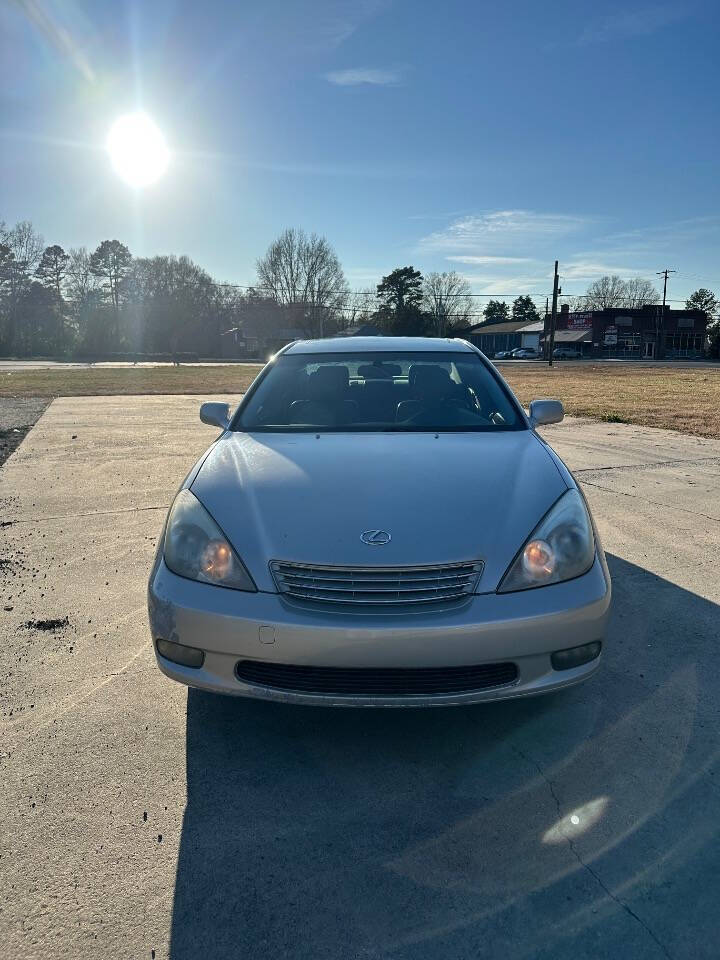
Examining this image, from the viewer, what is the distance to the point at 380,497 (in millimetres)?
2605

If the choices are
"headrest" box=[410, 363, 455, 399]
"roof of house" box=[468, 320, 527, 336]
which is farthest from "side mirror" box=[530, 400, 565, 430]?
"roof of house" box=[468, 320, 527, 336]

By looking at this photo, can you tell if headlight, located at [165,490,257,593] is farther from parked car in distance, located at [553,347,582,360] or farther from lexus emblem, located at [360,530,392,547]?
parked car in distance, located at [553,347,582,360]

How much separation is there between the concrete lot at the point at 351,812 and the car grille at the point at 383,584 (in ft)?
2.11

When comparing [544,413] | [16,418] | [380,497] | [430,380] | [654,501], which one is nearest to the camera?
[380,497]

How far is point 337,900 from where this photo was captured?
1815mm

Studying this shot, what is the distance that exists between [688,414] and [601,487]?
733cm

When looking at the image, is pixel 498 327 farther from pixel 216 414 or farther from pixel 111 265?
pixel 216 414

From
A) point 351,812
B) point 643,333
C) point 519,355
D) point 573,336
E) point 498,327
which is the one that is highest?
point 498,327

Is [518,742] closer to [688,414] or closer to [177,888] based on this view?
[177,888]

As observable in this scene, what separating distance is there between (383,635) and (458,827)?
2.08 feet

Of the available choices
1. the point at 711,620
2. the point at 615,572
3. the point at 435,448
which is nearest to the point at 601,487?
the point at 615,572

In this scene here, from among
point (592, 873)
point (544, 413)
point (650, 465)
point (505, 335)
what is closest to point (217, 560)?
point (592, 873)

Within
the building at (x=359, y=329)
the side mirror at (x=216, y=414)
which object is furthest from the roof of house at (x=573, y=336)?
the side mirror at (x=216, y=414)

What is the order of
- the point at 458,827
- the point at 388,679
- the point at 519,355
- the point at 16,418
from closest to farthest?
the point at 458,827 → the point at 388,679 → the point at 16,418 → the point at 519,355
